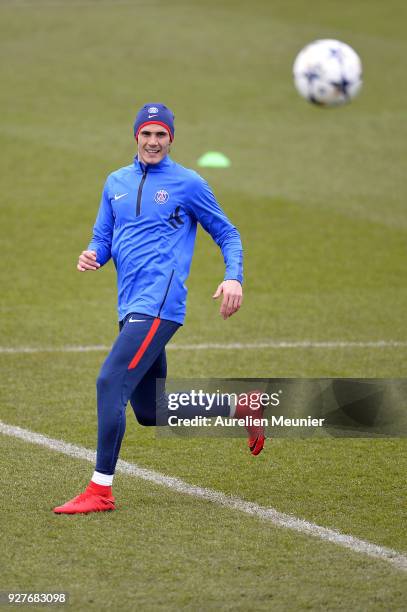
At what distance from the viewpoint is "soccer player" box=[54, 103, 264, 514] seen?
6.88 m

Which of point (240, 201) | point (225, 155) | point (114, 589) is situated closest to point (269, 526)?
point (114, 589)

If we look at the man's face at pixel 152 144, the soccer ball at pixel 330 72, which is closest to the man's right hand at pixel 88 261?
the man's face at pixel 152 144

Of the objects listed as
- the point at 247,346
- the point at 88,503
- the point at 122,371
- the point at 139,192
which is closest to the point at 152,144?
the point at 139,192

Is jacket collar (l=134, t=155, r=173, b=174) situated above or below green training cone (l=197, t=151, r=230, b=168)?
below

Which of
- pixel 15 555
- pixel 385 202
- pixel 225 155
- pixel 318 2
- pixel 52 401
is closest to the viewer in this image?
pixel 15 555

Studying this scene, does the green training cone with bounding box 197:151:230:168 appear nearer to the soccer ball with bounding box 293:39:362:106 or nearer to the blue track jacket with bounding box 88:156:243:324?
the soccer ball with bounding box 293:39:362:106

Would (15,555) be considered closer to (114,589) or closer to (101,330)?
(114,589)

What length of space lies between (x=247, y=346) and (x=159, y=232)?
419 cm

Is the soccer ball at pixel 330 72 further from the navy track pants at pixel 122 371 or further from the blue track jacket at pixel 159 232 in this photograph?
the navy track pants at pixel 122 371

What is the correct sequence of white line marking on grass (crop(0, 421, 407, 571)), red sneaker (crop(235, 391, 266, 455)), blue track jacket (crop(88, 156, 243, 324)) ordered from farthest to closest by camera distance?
1. red sneaker (crop(235, 391, 266, 455))
2. blue track jacket (crop(88, 156, 243, 324))
3. white line marking on grass (crop(0, 421, 407, 571))

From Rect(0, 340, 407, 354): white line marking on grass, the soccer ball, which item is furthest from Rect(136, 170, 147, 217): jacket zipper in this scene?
the soccer ball

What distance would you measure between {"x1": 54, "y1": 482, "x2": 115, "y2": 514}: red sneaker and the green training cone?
1240cm

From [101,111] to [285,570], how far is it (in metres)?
16.6

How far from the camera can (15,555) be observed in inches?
245
